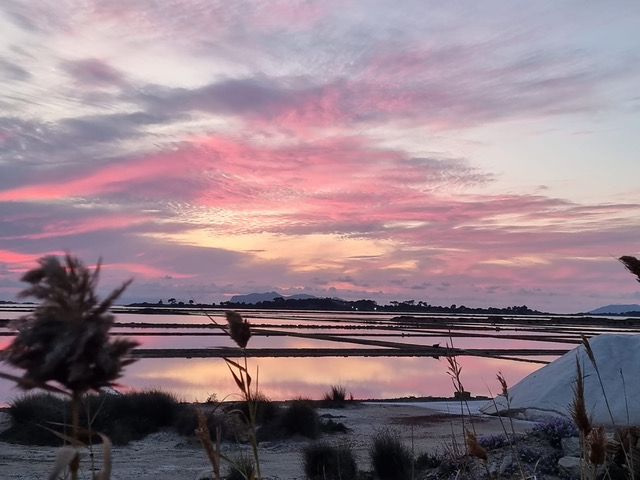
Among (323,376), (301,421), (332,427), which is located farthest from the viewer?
(323,376)

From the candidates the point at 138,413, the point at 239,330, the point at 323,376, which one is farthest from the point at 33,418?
the point at 239,330

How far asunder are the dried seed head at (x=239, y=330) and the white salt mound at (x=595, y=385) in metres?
10.1

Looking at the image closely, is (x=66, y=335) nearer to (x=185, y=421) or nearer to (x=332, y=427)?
(x=185, y=421)

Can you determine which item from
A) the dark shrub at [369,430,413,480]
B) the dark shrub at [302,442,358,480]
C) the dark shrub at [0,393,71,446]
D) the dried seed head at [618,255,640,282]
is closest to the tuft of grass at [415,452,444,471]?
the dark shrub at [369,430,413,480]

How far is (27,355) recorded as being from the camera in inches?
38.8

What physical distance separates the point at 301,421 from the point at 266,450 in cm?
98

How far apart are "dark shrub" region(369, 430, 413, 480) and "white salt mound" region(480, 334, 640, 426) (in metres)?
1.69

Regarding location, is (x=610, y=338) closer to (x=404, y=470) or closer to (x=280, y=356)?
(x=404, y=470)

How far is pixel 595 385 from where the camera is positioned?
10.8 metres

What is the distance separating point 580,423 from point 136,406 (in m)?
14.5

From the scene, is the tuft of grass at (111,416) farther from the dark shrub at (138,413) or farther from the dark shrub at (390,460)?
the dark shrub at (390,460)

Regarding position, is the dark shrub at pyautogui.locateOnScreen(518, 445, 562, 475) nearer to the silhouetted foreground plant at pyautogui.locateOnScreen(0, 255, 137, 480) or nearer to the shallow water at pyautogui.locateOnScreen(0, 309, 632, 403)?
the shallow water at pyautogui.locateOnScreen(0, 309, 632, 403)

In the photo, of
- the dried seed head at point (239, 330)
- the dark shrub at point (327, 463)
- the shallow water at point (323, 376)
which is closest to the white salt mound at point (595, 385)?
the dark shrub at point (327, 463)

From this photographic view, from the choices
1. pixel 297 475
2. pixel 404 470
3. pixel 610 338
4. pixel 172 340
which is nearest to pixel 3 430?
pixel 297 475
